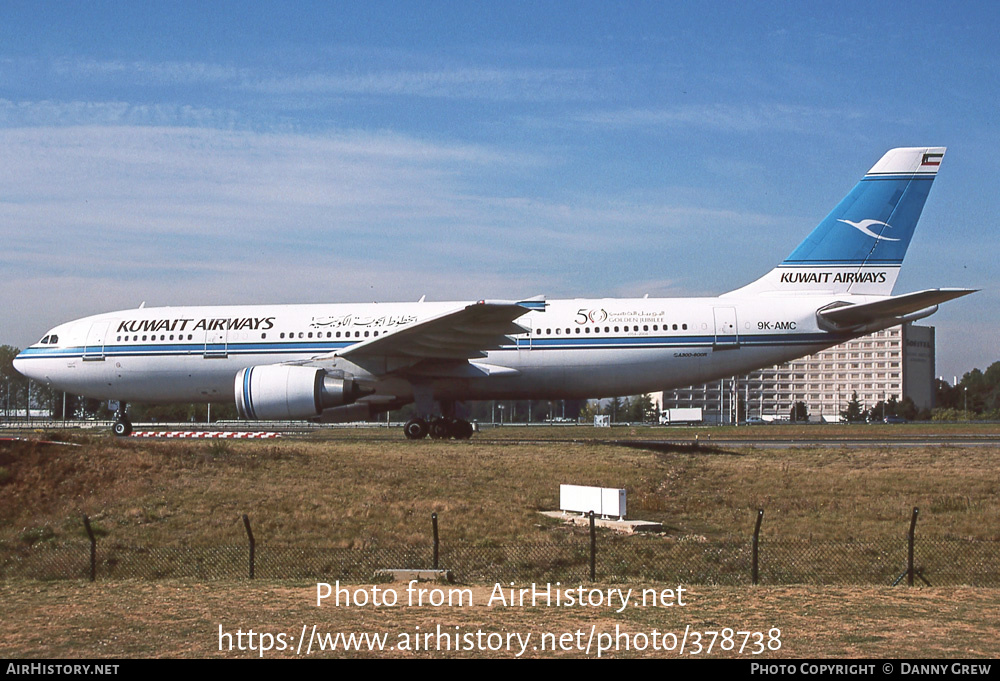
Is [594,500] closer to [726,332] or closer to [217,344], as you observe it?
[726,332]

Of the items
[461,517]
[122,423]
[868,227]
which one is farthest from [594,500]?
[122,423]

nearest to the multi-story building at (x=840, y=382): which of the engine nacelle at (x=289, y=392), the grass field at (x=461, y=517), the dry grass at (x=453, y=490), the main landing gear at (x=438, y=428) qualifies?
the main landing gear at (x=438, y=428)

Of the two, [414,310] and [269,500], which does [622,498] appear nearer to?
[269,500]

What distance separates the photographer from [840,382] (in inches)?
5094

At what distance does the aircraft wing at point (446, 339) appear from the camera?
876 inches

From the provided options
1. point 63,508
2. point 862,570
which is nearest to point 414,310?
point 63,508

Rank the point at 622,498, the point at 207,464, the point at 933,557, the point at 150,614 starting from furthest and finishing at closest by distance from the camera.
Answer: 1. the point at 207,464
2. the point at 622,498
3. the point at 933,557
4. the point at 150,614

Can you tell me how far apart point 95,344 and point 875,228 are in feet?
75.1

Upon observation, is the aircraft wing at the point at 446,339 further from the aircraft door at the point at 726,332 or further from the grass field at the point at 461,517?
the aircraft door at the point at 726,332

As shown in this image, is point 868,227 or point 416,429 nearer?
point 416,429

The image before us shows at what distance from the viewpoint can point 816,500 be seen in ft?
61.9

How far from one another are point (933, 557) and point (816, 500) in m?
4.15

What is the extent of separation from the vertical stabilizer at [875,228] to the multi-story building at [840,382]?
316 feet
